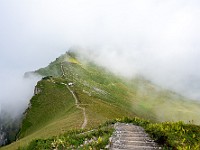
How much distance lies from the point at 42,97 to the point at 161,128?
122392 millimetres

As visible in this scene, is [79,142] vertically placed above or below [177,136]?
below

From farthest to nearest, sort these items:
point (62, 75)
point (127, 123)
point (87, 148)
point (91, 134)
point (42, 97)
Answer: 1. point (62, 75)
2. point (42, 97)
3. point (127, 123)
4. point (91, 134)
5. point (87, 148)

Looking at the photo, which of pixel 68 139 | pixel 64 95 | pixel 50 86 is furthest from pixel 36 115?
pixel 68 139

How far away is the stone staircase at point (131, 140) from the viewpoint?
29.1 meters

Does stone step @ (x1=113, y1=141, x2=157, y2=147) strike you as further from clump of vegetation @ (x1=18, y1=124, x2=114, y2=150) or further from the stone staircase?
clump of vegetation @ (x1=18, y1=124, x2=114, y2=150)

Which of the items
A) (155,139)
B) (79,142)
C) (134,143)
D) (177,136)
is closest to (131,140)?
(134,143)

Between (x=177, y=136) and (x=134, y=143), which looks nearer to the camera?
(x=134, y=143)

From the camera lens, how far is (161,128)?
108 ft

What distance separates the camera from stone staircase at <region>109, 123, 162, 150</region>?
95.5 ft

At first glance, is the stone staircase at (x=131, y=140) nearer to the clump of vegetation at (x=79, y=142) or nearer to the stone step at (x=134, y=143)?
the stone step at (x=134, y=143)

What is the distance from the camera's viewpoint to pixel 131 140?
31.6 meters

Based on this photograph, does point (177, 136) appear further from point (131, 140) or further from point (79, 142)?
point (79, 142)

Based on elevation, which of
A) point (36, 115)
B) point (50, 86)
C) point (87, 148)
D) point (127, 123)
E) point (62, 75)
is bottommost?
point (87, 148)

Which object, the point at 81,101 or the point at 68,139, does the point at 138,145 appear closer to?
Result: the point at 68,139
